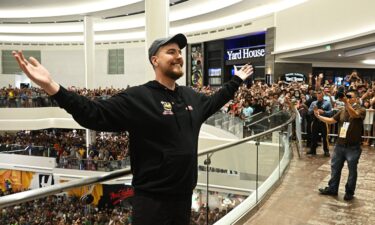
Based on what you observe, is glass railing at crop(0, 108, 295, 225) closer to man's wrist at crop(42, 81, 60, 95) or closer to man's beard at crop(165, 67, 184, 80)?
man's wrist at crop(42, 81, 60, 95)

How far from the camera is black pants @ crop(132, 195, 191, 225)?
A: 200 cm

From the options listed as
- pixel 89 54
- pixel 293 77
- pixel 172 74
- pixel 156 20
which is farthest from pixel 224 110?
pixel 89 54

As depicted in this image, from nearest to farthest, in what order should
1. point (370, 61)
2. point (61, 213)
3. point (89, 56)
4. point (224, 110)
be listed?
point (61, 213) → point (224, 110) → point (89, 56) → point (370, 61)

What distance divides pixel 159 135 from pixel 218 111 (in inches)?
409

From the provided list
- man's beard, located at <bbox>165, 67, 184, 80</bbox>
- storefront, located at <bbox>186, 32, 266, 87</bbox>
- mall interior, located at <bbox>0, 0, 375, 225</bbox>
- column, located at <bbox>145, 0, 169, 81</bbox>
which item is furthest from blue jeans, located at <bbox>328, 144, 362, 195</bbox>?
storefront, located at <bbox>186, 32, 266, 87</bbox>

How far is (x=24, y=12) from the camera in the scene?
24625 mm

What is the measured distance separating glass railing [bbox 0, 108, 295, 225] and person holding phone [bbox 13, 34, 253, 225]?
1.92ft

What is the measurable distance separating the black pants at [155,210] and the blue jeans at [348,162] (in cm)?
455

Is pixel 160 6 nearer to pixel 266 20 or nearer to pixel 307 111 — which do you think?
pixel 307 111

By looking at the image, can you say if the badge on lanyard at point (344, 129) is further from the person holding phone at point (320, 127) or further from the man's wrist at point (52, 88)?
the man's wrist at point (52, 88)

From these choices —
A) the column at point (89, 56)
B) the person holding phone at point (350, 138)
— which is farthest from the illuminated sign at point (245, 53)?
the person holding phone at point (350, 138)

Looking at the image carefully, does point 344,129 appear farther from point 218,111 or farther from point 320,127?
point 218,111

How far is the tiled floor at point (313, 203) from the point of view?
496 centimetres

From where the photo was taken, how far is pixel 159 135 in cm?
198
